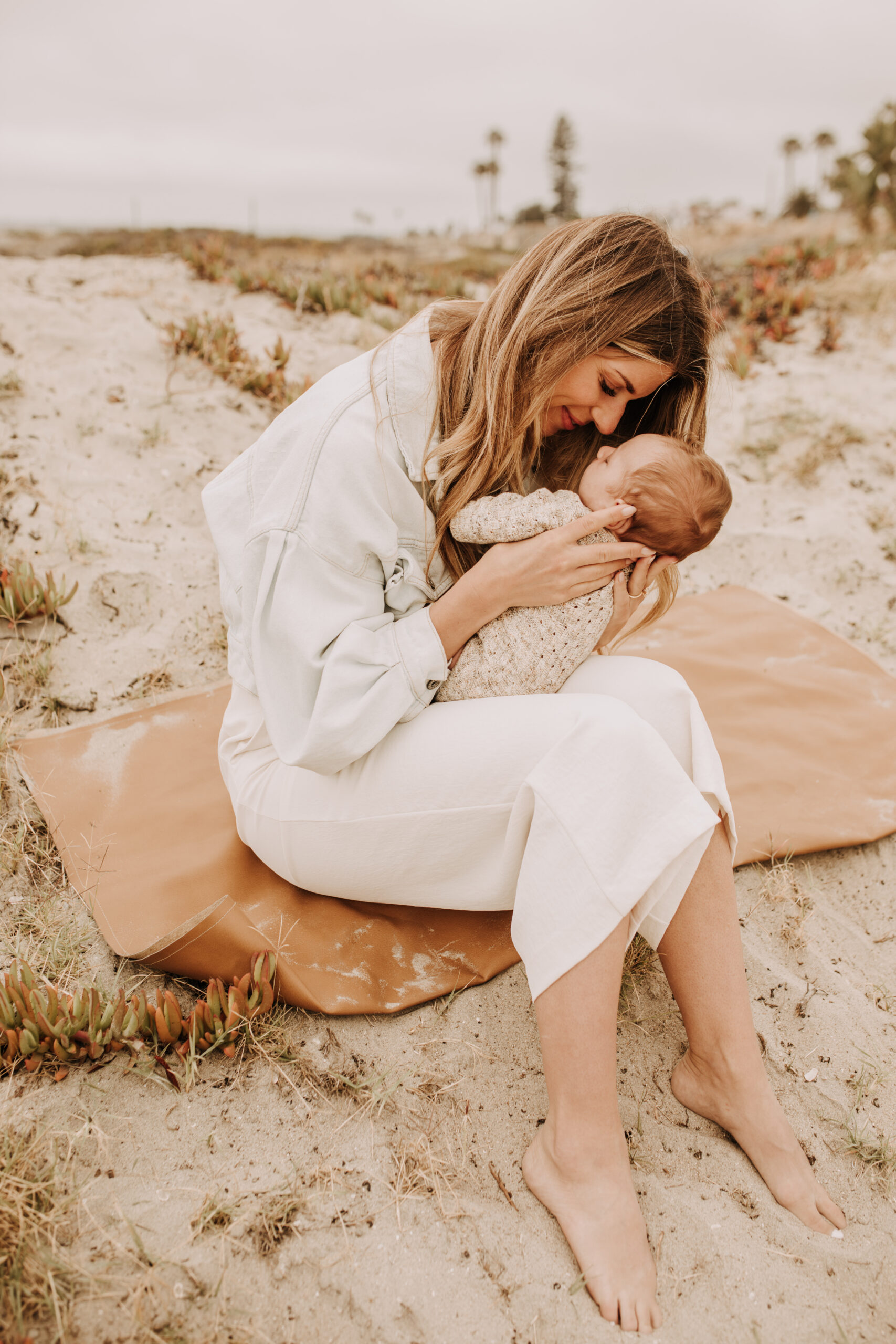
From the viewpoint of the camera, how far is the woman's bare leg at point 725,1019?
6.39 ft

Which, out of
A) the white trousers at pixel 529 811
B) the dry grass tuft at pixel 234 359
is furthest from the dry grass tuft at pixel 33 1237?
the dry grass tuft at pixel 234 359

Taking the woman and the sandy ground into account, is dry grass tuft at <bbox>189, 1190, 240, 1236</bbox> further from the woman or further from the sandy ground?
the woman

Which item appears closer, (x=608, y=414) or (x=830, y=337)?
(x=608, y=414)

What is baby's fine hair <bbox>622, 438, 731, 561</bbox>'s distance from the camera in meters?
2.29

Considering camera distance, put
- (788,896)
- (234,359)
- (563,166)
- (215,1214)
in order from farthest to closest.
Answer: (563,166), (234,359), (788,896), (215,1214)

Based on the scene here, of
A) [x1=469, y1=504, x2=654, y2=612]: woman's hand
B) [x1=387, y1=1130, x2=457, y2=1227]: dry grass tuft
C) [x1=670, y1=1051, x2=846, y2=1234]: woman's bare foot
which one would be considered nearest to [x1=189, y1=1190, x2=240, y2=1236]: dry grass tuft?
[x1=387, y1=1130, x2=457, y2=1227]: dry grass tuft

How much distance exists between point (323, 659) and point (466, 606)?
41 centimetres

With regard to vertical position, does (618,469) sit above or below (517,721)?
above

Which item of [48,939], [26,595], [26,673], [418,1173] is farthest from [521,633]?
[26,595]

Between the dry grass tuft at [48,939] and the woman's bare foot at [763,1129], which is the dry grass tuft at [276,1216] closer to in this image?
the dry grass tuft at [48,939]

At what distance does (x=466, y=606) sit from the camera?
216 cm

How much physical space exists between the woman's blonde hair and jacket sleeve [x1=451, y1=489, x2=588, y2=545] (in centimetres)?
3

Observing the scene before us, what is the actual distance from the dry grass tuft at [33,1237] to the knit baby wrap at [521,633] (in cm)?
135

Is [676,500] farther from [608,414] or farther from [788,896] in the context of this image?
[788,896]
